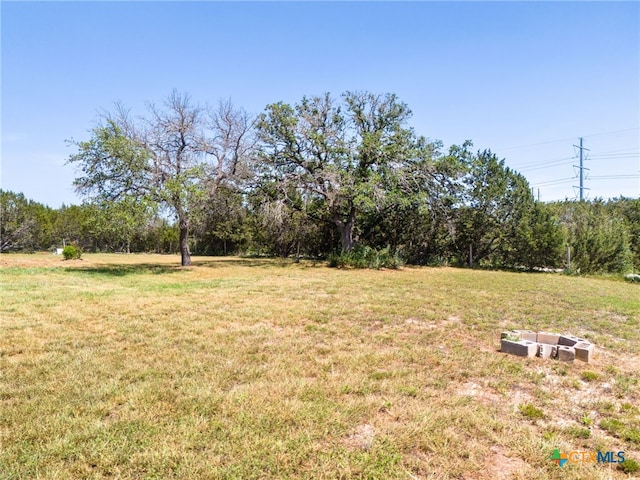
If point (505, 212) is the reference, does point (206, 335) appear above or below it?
below

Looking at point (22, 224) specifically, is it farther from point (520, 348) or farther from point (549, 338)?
point (549, 338)

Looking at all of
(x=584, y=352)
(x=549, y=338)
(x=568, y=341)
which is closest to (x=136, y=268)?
(x=549, y=338)

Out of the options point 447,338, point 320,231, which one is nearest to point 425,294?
point 447,338

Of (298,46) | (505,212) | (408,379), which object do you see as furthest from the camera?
(505,212)

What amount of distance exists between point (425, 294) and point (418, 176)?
927 cm

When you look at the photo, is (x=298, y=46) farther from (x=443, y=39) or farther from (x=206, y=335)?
(x=206, y=335)

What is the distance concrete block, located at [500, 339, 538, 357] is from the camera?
12.8 ft

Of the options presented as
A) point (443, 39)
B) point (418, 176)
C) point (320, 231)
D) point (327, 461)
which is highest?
point (443, 39)

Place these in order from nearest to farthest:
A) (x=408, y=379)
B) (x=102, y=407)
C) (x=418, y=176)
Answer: (x=102, y=407), (x=408, y=379), (x=418, y=176)

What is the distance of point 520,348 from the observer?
155 inches

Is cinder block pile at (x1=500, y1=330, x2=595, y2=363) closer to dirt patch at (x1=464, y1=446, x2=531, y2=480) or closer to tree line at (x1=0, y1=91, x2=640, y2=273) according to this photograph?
dirt patch at (x1=464, y1=446, x2=531, y2=480)

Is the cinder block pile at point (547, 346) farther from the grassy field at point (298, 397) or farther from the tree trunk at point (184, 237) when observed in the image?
the tree trunk at point (184, 237)

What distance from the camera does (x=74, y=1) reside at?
598cm

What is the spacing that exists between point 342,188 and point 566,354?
37.4ft
